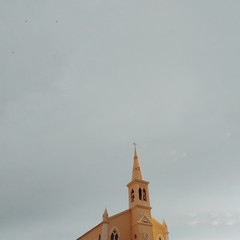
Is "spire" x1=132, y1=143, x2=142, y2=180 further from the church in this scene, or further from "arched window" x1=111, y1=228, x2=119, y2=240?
"arched window" x1=111, y1=228, x2=119, y2=240

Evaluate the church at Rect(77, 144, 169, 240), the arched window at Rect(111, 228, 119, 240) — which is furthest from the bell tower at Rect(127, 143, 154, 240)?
the arched window at Rect(111, 228, 119, 240)

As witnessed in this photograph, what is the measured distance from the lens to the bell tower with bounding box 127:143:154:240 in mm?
37125

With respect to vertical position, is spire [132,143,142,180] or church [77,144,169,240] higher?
spire [132,143,142,180]

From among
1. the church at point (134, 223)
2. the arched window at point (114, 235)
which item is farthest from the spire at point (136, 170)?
the arched window at point (114, 235)

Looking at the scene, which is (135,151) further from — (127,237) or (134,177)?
(127,237)

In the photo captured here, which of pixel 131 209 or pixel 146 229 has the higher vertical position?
pixel 131 209

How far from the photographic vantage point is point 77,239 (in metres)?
46.0

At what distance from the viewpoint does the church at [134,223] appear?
1426 inches

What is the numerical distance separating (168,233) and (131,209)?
9420mm

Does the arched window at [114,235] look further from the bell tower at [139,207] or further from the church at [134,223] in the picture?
the bell tower at [139,207]

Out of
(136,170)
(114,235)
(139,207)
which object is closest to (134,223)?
(139,207)

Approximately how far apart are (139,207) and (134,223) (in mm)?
2697

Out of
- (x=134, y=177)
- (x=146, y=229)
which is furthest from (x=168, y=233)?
(x=134, y=177)

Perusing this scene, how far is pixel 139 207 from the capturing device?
3928 cm
